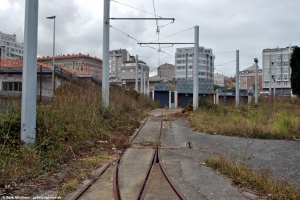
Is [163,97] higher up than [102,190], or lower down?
higher up

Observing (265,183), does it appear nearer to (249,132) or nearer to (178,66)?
(249,132)

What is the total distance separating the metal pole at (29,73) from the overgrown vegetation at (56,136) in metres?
0.28

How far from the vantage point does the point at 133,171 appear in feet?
20.2

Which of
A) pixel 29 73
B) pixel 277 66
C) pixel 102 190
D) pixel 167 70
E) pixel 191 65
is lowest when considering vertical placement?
pixel 102 190

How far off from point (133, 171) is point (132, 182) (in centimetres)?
81

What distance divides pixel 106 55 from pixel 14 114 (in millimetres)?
7467

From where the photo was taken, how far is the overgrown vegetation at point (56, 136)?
5477mm

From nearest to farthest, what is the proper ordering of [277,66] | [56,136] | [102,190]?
[102,190] → [56,136] → [277,66]

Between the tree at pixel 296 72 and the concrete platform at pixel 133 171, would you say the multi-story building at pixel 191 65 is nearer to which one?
the tree at pixel 296 72

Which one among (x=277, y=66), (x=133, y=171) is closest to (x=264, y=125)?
(x=133, y=171)

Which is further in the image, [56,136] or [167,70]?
[167,70]

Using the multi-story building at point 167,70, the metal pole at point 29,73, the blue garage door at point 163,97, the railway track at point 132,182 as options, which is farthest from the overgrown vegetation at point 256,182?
the multi-story building at point 167,70

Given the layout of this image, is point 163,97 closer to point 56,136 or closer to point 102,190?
point 56,136

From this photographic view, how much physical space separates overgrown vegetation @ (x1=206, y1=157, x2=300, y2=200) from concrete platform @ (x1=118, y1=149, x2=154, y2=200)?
1.67m
